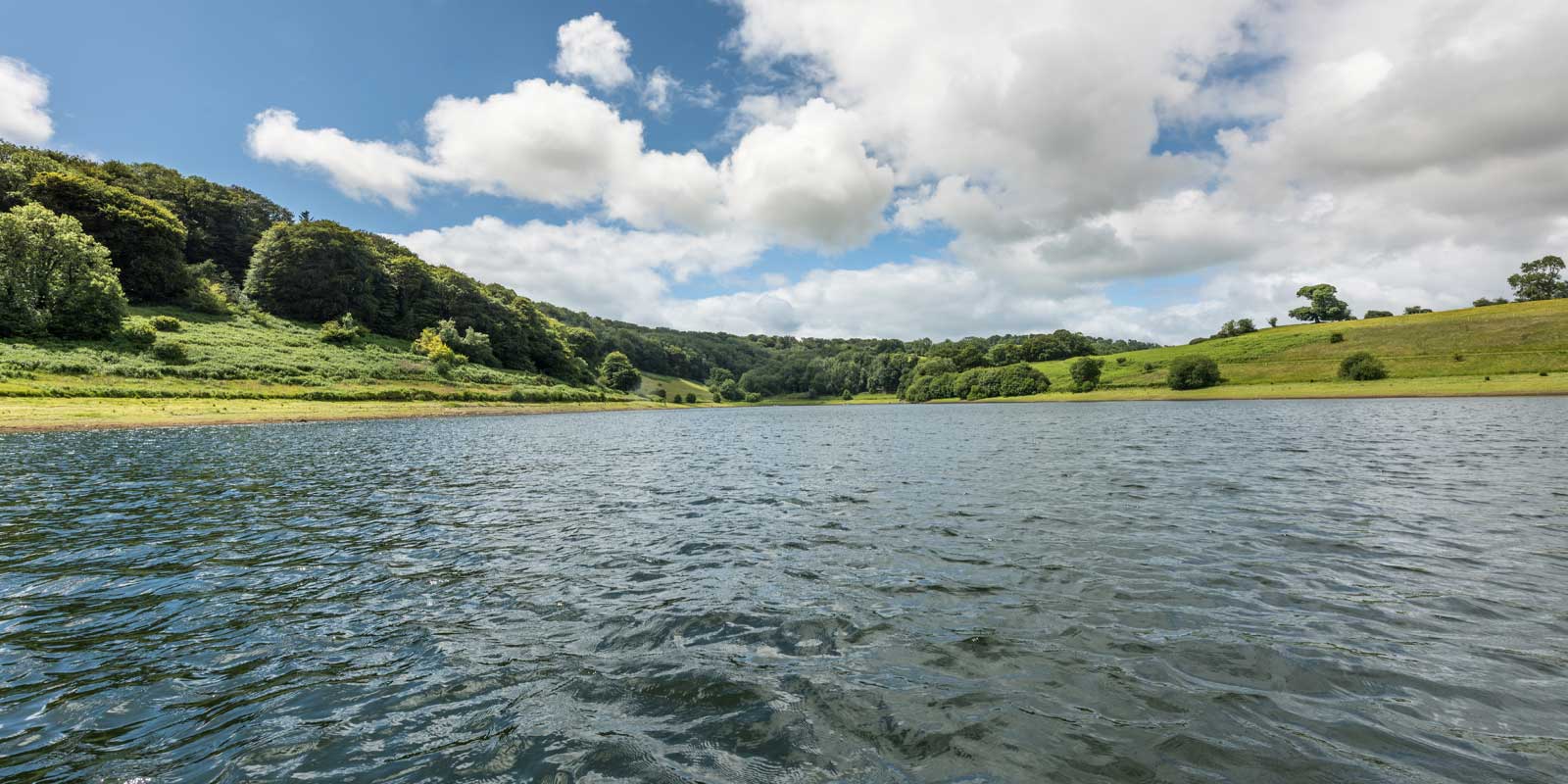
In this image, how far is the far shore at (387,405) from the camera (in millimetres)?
46906

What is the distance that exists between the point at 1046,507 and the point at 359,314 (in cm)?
15960

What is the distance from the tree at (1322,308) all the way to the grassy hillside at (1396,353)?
32896 mm

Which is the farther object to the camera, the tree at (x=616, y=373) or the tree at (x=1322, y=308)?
the tree at (x=616, y=373)

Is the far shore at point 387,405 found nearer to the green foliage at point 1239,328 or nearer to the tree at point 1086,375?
the tree at point 1086,375

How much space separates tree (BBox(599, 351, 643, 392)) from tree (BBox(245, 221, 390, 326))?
70280 millimetres

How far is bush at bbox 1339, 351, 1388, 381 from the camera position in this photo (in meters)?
102

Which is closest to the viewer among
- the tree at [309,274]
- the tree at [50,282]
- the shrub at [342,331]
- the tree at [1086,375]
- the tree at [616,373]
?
the tree at [50,282]

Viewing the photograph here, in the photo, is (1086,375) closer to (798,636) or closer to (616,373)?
(616,373)

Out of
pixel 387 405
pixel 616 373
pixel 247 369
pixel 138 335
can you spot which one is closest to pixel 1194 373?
pixel 387 405

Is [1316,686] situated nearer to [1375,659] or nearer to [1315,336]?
[1375,659]

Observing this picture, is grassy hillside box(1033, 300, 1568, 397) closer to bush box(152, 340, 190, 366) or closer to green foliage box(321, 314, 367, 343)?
bush box(152, 340, 190, 366)

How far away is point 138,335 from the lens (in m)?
76.5

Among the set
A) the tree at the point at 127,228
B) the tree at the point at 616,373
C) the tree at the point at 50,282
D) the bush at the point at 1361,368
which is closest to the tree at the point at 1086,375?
the bush at the point at 1361,368

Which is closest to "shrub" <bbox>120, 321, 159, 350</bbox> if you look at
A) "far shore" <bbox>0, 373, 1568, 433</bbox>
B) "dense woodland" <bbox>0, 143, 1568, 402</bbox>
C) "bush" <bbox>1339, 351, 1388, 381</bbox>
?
"dense woodland" <bbox>0, 143, 1568, 402</bbox>
